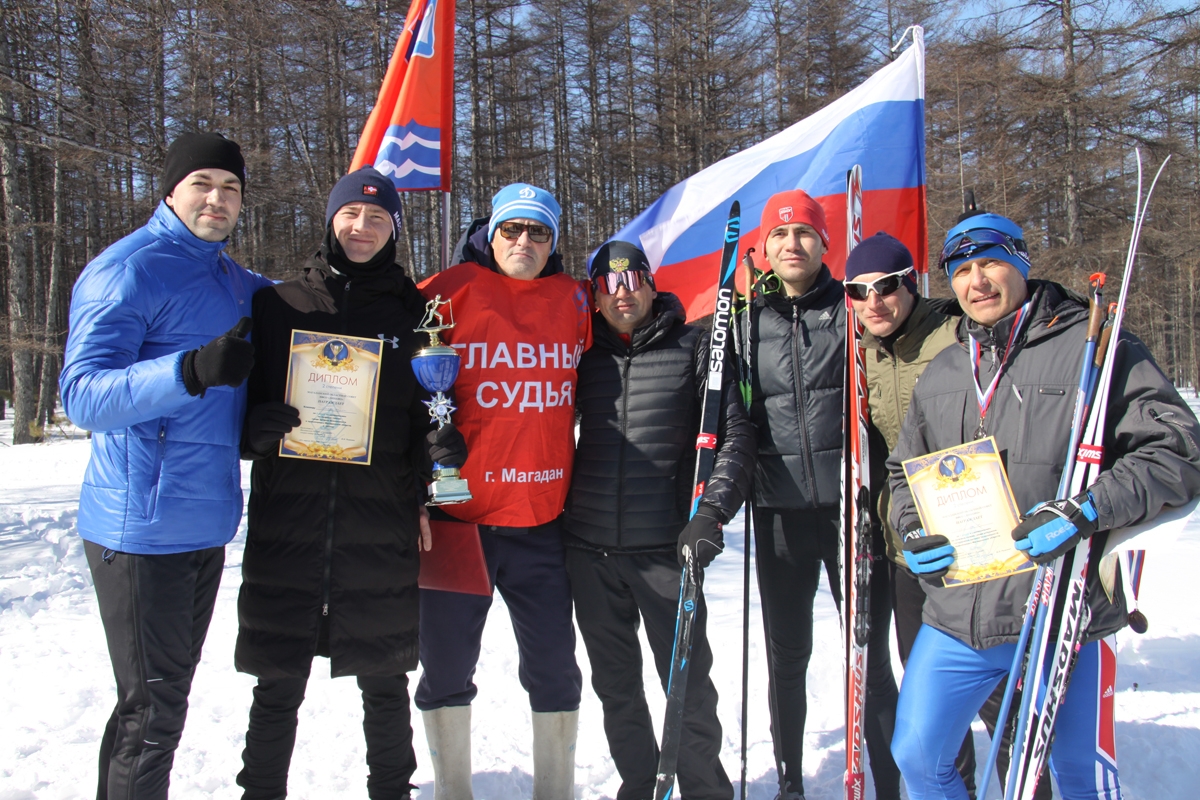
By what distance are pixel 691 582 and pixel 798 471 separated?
2.05 feet

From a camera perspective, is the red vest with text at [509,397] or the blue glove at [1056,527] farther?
the red vest with text at [509,397]

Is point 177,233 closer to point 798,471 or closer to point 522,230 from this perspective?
point 522,230

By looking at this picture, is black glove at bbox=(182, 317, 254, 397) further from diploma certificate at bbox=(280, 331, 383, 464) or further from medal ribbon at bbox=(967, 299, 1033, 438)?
medal ribbon at bbox=(967, 299, 1033, 438)

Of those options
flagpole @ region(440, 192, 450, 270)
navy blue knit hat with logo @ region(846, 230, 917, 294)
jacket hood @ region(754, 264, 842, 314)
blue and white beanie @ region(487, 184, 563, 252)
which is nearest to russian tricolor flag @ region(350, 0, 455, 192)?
flagpole @ region(440, 192, 450, 270)

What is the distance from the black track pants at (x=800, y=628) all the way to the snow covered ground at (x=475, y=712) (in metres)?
0.27

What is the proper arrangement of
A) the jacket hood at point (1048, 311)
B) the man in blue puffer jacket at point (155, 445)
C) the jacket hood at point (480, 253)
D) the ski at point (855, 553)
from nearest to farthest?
the man in blue puffer jacket at point (155, 445) < the jacket hood at point (1048, 311) < the ski at point (855, 553) < the jacket hood at point (480, 253)

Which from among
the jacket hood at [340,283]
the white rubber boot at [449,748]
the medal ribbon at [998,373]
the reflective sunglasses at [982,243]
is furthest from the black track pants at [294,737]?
the reflective sunglasses at [982,243]

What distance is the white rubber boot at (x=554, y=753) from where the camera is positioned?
8.93 ft

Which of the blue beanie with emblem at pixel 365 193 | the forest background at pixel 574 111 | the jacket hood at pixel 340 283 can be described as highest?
the forest background at pixel 574 111

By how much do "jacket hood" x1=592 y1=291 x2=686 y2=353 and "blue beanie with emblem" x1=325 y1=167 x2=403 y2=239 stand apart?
0.87 metres

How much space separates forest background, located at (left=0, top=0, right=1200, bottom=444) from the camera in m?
9.45

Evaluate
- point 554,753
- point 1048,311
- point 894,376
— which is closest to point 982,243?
point 1048,311

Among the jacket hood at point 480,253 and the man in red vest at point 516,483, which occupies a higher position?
the jacket hood at point 480,253

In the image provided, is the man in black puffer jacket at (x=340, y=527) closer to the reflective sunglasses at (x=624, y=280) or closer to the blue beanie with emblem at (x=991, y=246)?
the reflective sunglasses at (x=624, y=280)
